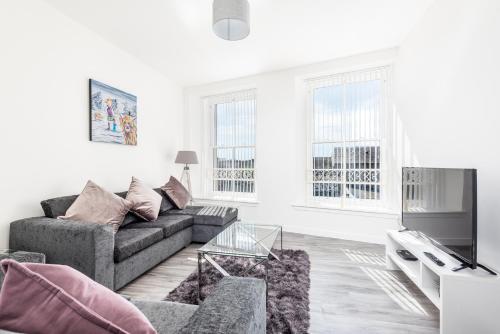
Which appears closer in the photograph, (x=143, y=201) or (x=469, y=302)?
(x=469, y=302)

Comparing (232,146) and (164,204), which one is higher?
(232,146)

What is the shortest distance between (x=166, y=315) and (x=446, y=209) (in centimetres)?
200

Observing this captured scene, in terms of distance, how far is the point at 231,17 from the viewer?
198 centimetres

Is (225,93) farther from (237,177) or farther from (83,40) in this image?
(83,40)

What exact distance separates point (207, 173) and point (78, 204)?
8.63ft

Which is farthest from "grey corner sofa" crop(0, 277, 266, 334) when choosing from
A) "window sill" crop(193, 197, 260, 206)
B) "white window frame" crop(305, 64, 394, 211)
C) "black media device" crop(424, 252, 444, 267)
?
"window sill" crop(193, 197, 260, 206)

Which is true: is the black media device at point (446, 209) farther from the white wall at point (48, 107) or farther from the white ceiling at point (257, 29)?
the white wall at point (48, 107)

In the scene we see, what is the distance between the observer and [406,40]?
297 cm

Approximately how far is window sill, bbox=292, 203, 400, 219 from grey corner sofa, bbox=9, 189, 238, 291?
2.04m

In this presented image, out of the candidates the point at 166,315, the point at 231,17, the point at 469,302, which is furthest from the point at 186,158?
the point at 469,302

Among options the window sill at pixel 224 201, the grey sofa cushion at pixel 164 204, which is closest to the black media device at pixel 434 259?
the window sill at pixel 224 201

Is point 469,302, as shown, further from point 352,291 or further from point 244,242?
point 244,242

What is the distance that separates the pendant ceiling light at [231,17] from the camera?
1.98 meters

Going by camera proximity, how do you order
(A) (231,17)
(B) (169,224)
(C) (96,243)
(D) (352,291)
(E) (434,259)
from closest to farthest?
(E) (434,259), (C) (96,243), (A) (231,17), (D) (352,291), (B) (169,224)
